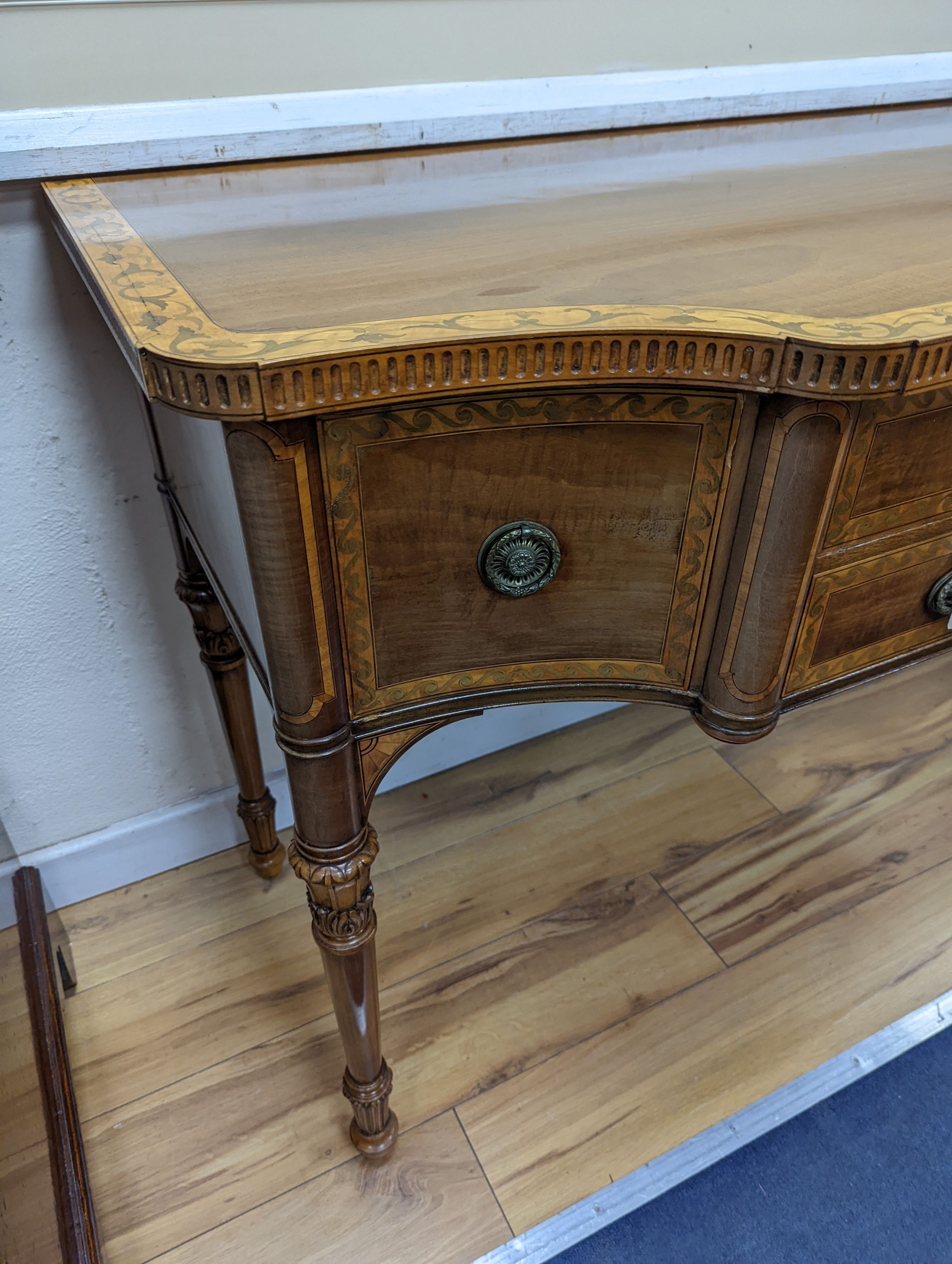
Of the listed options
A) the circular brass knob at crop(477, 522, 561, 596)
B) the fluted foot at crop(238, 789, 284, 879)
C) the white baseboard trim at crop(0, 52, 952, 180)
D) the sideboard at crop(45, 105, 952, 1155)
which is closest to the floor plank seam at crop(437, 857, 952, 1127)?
the sideboard at crop(45, 105, 952, 1155)

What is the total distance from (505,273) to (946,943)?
0.92 meters

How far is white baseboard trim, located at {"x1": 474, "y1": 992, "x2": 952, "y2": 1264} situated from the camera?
0.79 m

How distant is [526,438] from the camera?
1.67ft

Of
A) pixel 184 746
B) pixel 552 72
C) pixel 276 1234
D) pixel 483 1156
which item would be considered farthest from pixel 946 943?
pixel 552 72

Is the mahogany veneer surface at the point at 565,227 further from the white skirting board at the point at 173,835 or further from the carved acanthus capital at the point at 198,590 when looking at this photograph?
the white skirting board at the point at 173,835

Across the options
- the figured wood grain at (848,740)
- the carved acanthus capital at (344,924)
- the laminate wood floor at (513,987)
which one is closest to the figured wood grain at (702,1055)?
the laminate wood floor at (513,987)

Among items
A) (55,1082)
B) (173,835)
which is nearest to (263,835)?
(173,835)

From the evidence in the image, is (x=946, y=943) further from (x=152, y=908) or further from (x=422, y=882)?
(x=152, y=908)

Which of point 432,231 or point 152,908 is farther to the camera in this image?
point 152,908

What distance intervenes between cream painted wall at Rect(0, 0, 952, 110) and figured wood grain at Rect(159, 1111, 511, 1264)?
0.94m

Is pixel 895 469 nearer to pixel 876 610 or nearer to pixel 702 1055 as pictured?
pixel 876 610

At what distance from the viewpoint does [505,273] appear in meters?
0.53

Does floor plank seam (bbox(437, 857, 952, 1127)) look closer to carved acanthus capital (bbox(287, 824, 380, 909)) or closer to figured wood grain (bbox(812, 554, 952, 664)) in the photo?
carved acanthus capital (bbox(287, 824, 380, 909))

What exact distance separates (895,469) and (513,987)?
2.27 ft
